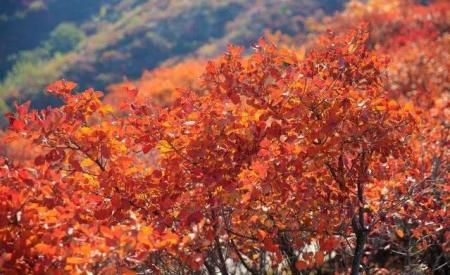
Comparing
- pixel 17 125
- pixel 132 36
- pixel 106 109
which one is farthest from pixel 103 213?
pixel 132 36

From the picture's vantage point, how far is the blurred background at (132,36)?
96.6m

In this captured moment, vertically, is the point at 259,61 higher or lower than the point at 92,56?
lower

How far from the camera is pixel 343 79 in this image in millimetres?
4637

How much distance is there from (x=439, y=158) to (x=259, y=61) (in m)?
4.76

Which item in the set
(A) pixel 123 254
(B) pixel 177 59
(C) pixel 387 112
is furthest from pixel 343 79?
(B) pixel 177 59

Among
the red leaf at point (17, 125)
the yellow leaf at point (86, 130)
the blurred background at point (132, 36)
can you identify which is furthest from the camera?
the blurred background at point (132, 36)

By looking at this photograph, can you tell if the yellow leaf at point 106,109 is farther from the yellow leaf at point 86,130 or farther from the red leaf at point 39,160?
the red leaf at point 39,160

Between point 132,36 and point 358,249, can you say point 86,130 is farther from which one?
point 132,36

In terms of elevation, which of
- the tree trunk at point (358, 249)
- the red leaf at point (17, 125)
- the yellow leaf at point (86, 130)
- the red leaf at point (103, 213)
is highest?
the yellow leaf at point (86, 130)

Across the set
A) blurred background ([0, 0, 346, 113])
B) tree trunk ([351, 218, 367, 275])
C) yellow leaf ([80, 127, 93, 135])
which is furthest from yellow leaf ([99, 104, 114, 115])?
blurred background ([0, 0, 346, 113])

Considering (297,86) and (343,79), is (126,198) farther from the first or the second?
(343,79)

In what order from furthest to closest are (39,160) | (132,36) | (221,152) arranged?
(132,36), (221,152), (39,160)

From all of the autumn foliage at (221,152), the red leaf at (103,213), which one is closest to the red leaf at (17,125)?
the autumn foliage at (221,152)

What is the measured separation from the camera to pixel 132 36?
112 metres
